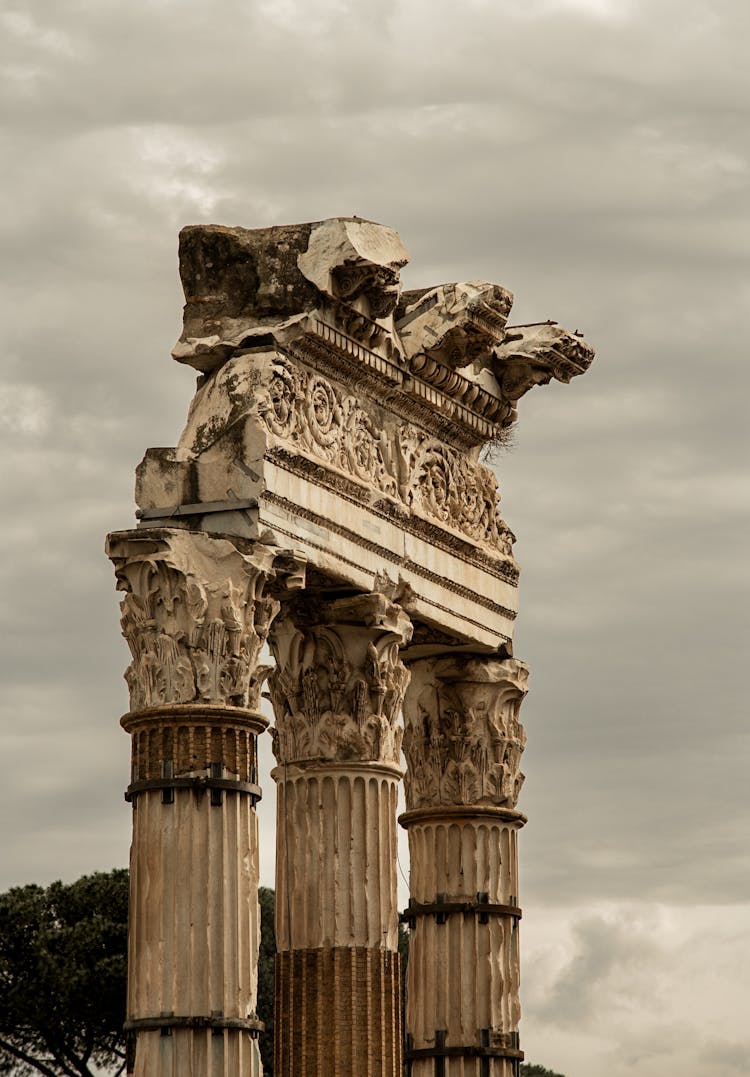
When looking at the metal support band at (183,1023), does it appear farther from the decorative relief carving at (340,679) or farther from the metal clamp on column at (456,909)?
the metal clamp on column at (456,909)

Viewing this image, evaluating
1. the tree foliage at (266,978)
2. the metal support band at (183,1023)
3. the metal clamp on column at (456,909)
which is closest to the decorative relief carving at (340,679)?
the metal clamp on column at (456,909)

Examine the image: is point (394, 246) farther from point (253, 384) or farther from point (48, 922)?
point (48, 922)

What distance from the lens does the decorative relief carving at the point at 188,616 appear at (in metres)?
25.0

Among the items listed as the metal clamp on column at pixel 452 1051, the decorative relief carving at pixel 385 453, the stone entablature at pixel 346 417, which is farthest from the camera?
the metal clamp on column at pixel 452 1051

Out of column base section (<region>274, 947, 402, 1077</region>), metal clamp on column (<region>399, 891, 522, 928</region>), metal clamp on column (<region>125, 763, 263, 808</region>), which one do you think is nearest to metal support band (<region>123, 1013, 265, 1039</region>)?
metal clamp on column (<region>125, 763, 263, 808</region>)

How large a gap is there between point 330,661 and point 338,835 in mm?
1711

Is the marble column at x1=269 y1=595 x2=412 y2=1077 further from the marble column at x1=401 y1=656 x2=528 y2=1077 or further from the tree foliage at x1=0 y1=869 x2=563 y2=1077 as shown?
the tree foliage at x1=0 y1=869 x2=563 y2=1077

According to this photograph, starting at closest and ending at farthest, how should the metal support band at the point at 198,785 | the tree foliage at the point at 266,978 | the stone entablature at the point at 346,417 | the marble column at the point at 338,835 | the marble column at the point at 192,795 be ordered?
the marble column at the point at 192,795, the metal support band at the point at 198,785, the stone entablature at the point at 346,417, the marble column at the point at 338,835, the tree foliage at the point at 266,978

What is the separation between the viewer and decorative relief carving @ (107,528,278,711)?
25031 mm

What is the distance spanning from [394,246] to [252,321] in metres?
1.61

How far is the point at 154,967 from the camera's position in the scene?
2441 centimetres

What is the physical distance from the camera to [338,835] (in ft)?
90.0

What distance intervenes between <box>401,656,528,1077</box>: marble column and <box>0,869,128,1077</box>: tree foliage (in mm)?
21196

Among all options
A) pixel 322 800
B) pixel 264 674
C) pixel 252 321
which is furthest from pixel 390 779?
pixel 252 321
